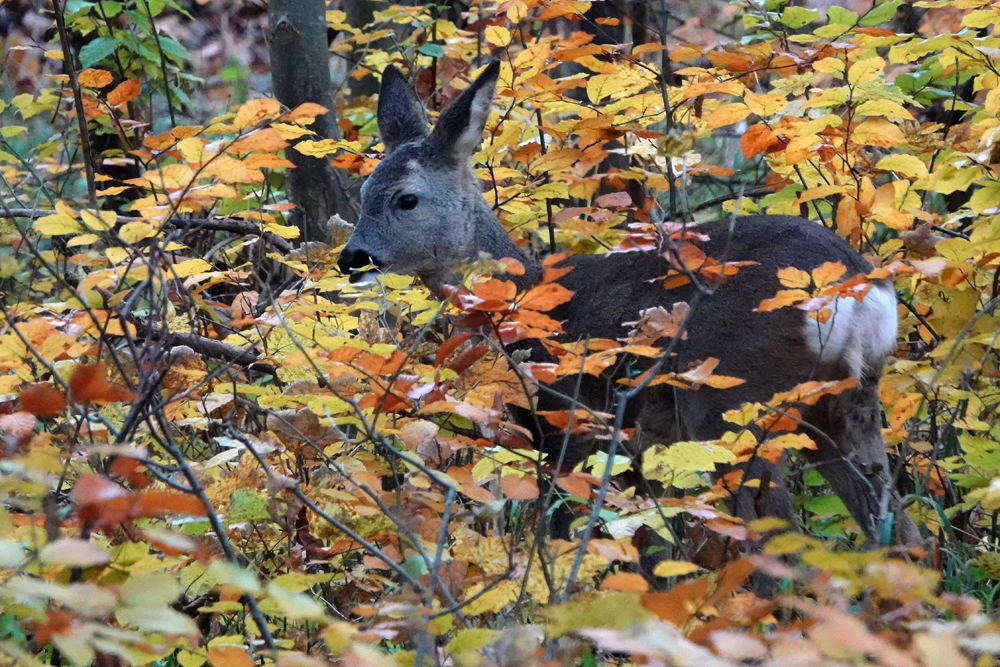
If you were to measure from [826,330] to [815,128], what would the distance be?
882mm

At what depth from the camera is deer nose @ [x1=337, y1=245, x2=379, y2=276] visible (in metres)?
4.75

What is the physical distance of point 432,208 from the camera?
202 inches

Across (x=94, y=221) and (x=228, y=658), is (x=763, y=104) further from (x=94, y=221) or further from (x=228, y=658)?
(x=228, y=658)

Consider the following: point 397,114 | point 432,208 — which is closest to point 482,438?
point 432,208

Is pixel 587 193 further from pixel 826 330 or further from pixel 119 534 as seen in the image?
pixel 119 534

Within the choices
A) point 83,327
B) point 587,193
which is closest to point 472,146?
point 587,193

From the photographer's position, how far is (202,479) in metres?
2.70

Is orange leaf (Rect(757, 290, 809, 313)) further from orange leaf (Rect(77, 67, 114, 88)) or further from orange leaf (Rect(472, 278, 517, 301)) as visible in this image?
orange leaf (Rect(77, 67, 114, 88))

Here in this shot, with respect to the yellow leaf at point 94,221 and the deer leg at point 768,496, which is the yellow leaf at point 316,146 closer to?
the yellow leaf at point 94,221

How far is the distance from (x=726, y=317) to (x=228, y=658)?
2.66 meters

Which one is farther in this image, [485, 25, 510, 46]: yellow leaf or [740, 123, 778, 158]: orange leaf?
[485, 25, 510, 46]: yellow leaf

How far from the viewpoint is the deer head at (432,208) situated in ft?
16.3

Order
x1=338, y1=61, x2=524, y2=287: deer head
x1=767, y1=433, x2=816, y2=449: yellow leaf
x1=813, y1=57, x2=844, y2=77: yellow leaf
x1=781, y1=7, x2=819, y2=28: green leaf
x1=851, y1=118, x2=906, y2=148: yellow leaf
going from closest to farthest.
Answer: x1=767, y1=433, x2=816, y2=449: yellow leaf
x1=851, y1=118, x2=906, y2=148: yellow leaf
x1=813, y1=57, x2=844, y2=77: yellow leaf
x1=781, y1=7, x2=819, y2=28: green leaf
x1=338, y1=61, x2=524, y2=287: deer head

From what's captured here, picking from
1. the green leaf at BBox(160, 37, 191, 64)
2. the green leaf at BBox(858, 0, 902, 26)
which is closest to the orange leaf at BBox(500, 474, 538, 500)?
the green leaf at BBox(858, 0, 902, 26)
